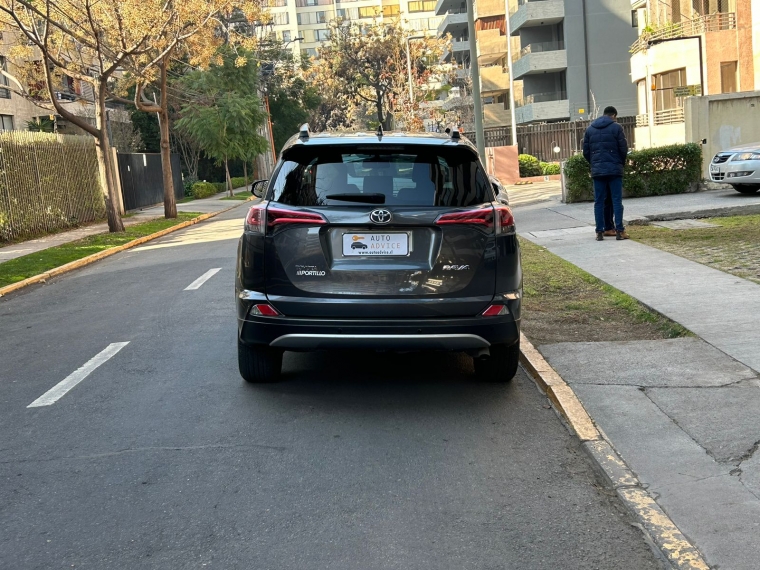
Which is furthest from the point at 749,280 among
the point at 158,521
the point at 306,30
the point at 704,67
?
the point at 306,30

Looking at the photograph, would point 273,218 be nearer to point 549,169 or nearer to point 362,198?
point 362,198

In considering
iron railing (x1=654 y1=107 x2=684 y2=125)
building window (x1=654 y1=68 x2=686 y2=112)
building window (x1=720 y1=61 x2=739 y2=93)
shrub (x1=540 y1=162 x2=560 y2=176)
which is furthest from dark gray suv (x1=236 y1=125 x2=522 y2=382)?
shrub (x1=540 y1=162 x2=560 y2=176)

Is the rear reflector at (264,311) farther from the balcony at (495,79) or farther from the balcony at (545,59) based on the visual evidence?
the balcony at (495,79)

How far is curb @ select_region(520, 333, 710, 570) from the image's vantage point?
380 centimetres

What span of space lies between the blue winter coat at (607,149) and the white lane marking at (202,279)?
5785 millimetres

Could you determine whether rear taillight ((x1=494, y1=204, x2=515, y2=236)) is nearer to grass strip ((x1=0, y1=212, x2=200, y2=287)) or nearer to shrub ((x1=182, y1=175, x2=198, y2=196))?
grass strip ((x1=0, y1=212, x2=200, y2=287))

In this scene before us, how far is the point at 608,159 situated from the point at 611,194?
0.53m

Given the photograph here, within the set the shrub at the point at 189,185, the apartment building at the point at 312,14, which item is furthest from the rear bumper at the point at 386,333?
the apartment building at the point at 312,14

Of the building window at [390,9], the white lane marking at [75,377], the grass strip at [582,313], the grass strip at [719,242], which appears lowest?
the grass strip at [582,313]

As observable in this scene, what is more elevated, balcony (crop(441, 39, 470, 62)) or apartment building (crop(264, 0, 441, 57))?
apartment building (crop(264, 0, 441, 57))

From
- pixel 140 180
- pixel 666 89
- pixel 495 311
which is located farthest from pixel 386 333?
pixel 666 89

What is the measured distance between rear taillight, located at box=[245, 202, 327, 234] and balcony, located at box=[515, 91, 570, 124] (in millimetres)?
53846

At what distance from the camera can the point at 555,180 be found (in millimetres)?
36781

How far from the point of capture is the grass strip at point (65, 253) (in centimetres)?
1513
